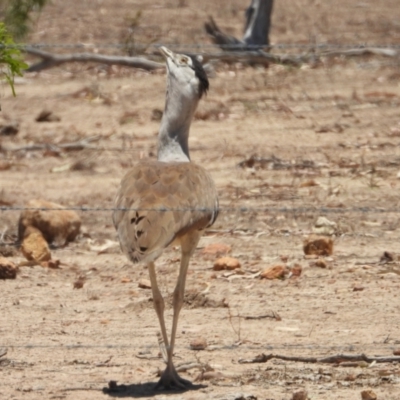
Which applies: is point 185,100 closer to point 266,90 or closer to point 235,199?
point 235,199

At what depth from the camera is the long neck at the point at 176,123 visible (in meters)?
6.18

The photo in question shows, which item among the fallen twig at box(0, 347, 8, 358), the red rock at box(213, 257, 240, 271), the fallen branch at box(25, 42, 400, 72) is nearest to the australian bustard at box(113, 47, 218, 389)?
the fallen twig at box(0, 347, 8, 358)

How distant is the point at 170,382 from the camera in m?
5.47

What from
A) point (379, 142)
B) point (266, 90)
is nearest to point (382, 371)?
point (379, 142)

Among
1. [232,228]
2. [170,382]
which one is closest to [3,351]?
A: [170,382]

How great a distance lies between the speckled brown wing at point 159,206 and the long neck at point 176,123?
31cm

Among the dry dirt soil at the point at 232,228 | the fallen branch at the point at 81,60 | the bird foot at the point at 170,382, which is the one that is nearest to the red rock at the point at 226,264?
the dry dirt soil at the point at 232,228

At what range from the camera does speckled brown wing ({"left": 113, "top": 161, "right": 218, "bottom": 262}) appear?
527 centimetres

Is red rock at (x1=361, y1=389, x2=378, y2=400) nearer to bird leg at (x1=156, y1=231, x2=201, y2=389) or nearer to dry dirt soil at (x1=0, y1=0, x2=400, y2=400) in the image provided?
dry dirt soil at (x1=0, y1=0, x2=400, y2=400)

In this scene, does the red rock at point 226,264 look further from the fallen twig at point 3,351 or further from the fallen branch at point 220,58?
the fallen branch at point 220,58

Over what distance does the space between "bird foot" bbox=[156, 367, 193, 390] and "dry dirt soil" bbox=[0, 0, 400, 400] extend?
6cm

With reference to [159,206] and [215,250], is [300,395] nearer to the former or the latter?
[159,206]

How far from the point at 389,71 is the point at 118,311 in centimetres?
928

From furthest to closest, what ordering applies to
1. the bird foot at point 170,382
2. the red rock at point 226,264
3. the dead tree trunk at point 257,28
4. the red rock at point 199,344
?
the dead tree trunk at point 257,28
the red rock at point 226,264
the red rock at point 199,344
the bird foot at point 170,382
